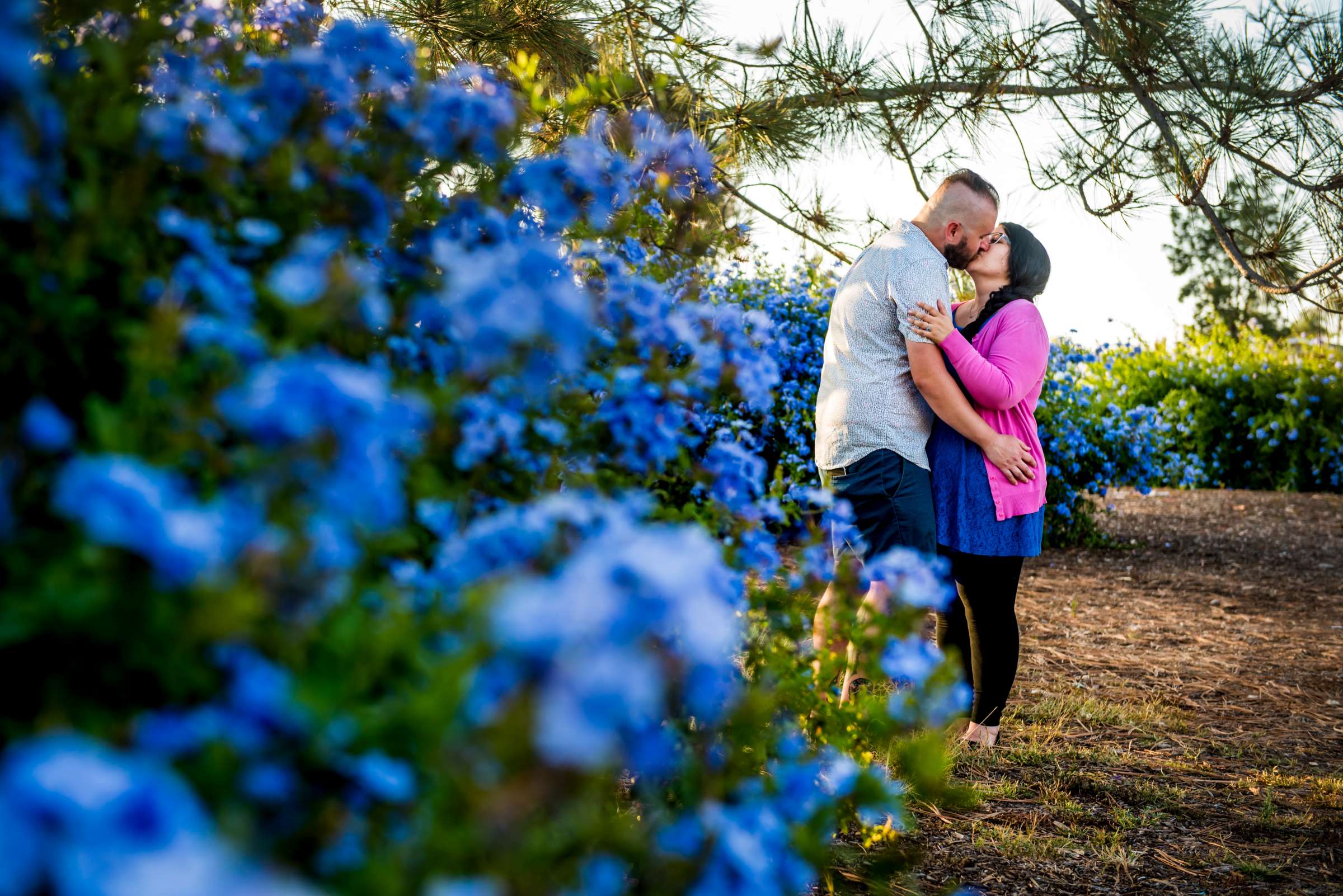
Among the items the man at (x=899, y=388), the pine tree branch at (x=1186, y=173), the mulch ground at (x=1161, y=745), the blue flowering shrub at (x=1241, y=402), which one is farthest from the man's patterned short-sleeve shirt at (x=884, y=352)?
the blue flowering shrub at (x=1241, y=402)

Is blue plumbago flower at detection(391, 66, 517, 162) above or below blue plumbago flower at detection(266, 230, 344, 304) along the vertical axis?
above

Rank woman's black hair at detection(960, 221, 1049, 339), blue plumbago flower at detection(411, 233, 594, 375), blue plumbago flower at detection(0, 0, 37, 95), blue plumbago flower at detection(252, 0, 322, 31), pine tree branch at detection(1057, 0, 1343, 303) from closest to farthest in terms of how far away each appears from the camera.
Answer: blue plumbago flower at detection(0, 0, 37, 95) < blue plumbago flower at detection(411, 233, 594, 375) < blue plumbago flower at detection(252, 0, 322, 31) < woman's black hair at detection(960, 221, 1049, 339) < pine tree branch at detection(1057, 0, 1343, 303)

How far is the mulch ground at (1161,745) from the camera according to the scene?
7.95ft

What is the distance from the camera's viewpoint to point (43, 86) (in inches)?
38.4

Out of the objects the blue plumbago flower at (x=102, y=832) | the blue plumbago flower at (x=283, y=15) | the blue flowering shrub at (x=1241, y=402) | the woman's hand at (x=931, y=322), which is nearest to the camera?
the blue plumbago flower at (x=102, y=832)

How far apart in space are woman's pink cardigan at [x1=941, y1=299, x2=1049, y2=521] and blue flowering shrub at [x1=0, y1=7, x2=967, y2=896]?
136 centimetres

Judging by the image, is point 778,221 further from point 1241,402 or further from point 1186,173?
point 1241,402

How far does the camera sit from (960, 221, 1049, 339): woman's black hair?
3.07 m

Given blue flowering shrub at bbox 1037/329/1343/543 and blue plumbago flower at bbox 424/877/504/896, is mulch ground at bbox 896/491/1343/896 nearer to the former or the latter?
blue plumbago flower at bbox 424/877/504/896

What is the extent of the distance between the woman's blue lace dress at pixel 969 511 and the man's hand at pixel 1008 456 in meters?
0.06

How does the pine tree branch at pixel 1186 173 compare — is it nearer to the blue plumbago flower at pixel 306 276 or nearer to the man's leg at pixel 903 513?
the man's leg at pixel 903 513

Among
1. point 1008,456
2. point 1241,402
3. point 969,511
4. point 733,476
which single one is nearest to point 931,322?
point 1008,456

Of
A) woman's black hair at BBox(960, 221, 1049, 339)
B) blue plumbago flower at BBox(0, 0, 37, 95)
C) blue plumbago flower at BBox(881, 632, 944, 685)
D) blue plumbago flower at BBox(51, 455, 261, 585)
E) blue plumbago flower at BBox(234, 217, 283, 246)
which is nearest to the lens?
blue plumbago flower at BBox(51, 455, 261, 585)

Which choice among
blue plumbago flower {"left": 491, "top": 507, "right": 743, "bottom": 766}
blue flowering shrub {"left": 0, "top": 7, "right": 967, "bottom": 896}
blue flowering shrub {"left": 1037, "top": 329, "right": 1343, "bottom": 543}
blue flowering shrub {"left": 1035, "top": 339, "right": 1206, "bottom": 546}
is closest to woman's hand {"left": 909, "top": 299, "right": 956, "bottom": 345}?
blue flowering shrub {"left": 0, "top": 7, "right": 967, "bottom": 896}
